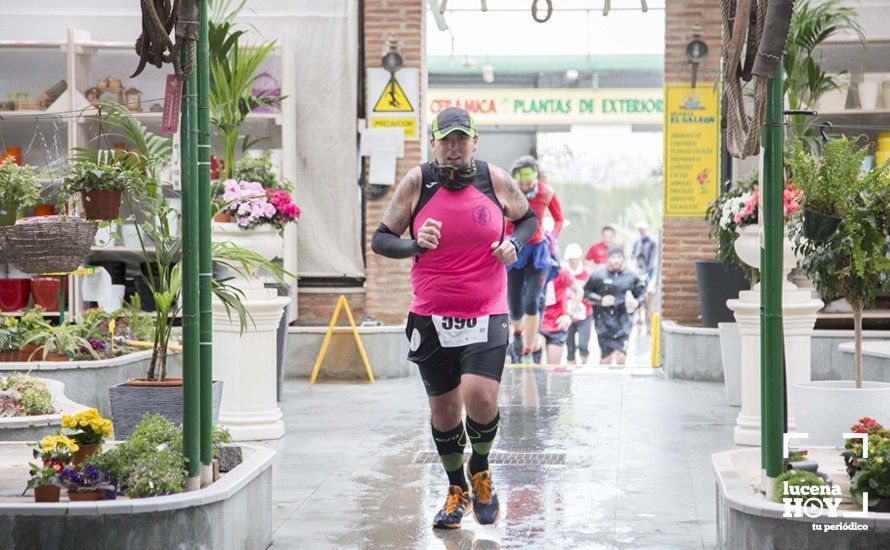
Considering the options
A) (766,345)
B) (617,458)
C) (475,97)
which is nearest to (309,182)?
(617,458)

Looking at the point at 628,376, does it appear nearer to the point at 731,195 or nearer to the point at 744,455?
the point at 731,195

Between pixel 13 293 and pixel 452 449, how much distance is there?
239 inches

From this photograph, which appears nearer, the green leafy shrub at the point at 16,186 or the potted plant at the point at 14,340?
the green leafy shrub at the point at 16,186

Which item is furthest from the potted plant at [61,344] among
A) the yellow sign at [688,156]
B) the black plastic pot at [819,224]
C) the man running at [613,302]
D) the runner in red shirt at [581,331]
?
the runner in red shirt at [581,331]

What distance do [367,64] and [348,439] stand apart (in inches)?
161

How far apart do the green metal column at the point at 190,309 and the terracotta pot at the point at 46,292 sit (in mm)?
5926

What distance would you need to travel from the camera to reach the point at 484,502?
16.1 ft

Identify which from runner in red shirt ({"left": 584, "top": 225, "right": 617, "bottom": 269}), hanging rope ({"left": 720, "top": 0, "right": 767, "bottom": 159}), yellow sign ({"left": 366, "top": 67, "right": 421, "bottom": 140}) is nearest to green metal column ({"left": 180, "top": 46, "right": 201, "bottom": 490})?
hanging rope ({"left": 720, "top": 0, "right": 767, "bottom": 159})

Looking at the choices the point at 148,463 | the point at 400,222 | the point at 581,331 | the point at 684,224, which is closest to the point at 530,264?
the point at 684,224

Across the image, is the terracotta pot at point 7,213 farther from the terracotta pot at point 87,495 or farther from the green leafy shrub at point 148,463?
the terracotta pot at point 87,495

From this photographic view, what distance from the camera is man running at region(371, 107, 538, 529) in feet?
15.7

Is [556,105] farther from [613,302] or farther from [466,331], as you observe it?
[466,331]

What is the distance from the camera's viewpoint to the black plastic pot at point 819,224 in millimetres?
4883

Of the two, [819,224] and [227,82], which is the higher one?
[227,82]
